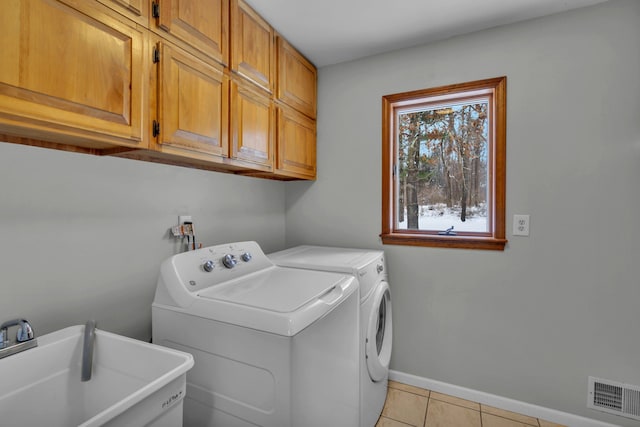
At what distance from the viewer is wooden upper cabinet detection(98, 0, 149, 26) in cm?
101

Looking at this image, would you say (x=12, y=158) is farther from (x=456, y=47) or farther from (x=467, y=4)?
(x=456, y=47)

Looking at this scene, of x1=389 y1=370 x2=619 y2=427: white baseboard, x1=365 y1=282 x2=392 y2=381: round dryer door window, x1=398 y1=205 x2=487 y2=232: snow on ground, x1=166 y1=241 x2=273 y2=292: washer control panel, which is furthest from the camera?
x1=398 y1=205 x2=487 y2=232: snow on ground

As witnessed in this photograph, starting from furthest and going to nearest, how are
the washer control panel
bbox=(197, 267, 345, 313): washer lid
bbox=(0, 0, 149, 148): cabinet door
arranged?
the washer control panel
bbox=(197, 267, 345, 313): washer lid
bbox=(0, 0, 149, 148): cabinet door

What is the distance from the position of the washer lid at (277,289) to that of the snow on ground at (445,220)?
1.00 metres

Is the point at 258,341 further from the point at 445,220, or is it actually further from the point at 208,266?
the point at 445,220

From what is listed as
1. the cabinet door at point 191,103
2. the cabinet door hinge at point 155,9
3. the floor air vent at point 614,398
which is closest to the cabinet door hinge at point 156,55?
the cabinet door at point 191,103

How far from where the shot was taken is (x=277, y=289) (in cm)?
131

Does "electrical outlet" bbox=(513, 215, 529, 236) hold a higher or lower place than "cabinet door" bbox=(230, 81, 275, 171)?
lower

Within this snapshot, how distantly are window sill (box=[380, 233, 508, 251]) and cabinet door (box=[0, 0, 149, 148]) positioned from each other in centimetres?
167

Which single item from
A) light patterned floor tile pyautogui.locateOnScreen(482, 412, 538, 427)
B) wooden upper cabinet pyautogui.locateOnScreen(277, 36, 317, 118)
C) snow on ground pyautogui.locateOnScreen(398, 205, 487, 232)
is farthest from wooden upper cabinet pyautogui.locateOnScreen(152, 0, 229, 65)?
light patterned floor tile pyautogui.locateOnScreen(482, 412, 538, 427)

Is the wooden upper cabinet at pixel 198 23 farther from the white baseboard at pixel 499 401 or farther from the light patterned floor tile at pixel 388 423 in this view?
the white baseboard at pixel 499 401

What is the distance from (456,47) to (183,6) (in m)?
1.65

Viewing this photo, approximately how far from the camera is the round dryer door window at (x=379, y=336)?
1.61 m

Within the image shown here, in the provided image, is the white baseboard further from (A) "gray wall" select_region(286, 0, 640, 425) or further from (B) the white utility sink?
(B) the white utility sink
